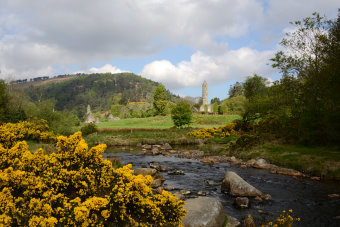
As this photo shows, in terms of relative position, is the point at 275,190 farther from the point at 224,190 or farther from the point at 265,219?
the point at 265,219

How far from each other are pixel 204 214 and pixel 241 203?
13.3ft

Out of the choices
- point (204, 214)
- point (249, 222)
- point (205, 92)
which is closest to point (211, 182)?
point (249, 222)

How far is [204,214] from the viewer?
30.7ft

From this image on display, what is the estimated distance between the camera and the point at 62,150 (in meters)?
8.45

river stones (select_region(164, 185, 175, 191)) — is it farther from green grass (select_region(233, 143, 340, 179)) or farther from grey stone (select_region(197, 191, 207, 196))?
green grass (select_region(233, 143, 340, 179))

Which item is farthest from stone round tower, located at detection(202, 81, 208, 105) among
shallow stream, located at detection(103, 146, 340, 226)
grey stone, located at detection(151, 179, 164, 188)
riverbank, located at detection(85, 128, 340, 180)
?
grey stone, located at detection(151, 179, 164, 188)

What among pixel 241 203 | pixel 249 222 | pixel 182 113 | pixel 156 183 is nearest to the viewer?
pixel 249 222

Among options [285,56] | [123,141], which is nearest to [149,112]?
[123,141]

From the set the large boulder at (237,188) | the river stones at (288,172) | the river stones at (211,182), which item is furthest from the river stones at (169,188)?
the river stones at (288,172)

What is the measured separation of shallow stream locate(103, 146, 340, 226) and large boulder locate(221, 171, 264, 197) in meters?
0.51

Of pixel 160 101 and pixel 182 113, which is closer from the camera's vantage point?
pixel 182 113

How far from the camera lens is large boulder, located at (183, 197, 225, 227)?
9.01 metres

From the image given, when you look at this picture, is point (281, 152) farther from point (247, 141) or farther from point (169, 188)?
point (169, 188)

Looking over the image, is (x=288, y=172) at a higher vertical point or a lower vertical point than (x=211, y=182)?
higher
